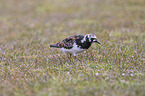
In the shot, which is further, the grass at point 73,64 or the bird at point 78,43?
the bird at point 78,43

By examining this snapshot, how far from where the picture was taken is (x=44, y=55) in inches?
384

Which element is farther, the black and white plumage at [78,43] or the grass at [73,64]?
the black and white plumage at [78,43]

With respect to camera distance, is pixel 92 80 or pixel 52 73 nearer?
pixel 92 80

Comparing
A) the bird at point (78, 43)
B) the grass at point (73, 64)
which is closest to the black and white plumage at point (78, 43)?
the bird at point (78, 43)

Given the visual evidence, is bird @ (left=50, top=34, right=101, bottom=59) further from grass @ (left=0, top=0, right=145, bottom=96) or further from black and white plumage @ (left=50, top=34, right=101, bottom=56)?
grass @ (left=0, top=0, right=145, bottom=96)

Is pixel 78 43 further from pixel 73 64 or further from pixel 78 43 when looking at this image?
pixel 73 64

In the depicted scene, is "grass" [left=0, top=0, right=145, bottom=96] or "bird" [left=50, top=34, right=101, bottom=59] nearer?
"grass" [left=0, top=0, right=145, bottom=96]

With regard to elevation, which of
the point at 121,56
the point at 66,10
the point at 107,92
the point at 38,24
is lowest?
the point at 107,92

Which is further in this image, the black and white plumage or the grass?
the black and white plumage

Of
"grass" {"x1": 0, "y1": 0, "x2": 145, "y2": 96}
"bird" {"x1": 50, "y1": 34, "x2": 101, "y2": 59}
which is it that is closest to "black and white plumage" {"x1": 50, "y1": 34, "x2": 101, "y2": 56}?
"bird" {"x1": 50, "y1": 34, "x2": 101, "y2": 59}

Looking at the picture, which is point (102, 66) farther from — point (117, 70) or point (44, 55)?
point (44, 55)

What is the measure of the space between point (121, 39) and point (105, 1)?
14293mm

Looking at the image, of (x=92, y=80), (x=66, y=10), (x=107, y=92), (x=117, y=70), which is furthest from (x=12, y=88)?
(x=66, y=10)

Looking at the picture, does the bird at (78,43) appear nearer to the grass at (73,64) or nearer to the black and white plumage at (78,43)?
the black and white plumage at (78,43)
